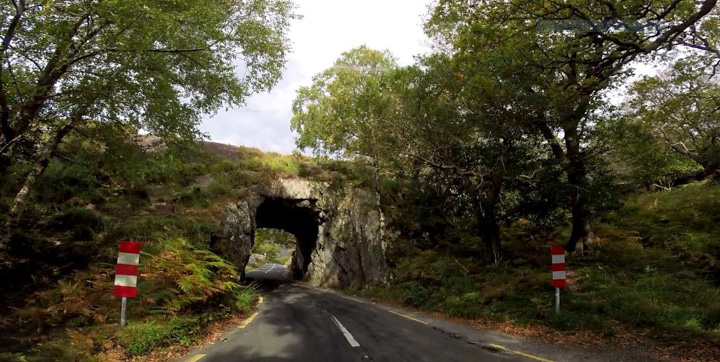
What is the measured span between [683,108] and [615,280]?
10839 millimetres

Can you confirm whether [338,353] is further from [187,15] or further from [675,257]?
[675,257]

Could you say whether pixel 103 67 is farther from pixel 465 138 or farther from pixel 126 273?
pixel 465 138

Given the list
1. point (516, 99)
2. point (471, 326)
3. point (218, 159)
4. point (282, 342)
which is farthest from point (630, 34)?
point (218, 159)

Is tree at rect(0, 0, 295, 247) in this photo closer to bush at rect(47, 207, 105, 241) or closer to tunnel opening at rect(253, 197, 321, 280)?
bush at rect(47, 207, 105, 241)

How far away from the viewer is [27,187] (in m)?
9.12

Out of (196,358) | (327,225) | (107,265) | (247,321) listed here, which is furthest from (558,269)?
(327,225)

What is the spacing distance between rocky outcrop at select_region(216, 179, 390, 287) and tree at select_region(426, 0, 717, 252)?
33.9 feet

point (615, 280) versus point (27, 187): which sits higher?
point (27, 187)

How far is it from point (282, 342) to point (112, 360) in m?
2.88

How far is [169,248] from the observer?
10.8 metres

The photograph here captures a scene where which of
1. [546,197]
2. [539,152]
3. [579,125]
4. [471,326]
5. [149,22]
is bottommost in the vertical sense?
[471,326]

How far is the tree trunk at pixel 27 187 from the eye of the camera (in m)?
8.67

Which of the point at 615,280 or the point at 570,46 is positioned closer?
the point at 570,46

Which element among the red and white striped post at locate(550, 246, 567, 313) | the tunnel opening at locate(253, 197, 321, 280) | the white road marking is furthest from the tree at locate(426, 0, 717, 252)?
the tunnel opening at locate(253, 197, 321, 280)
